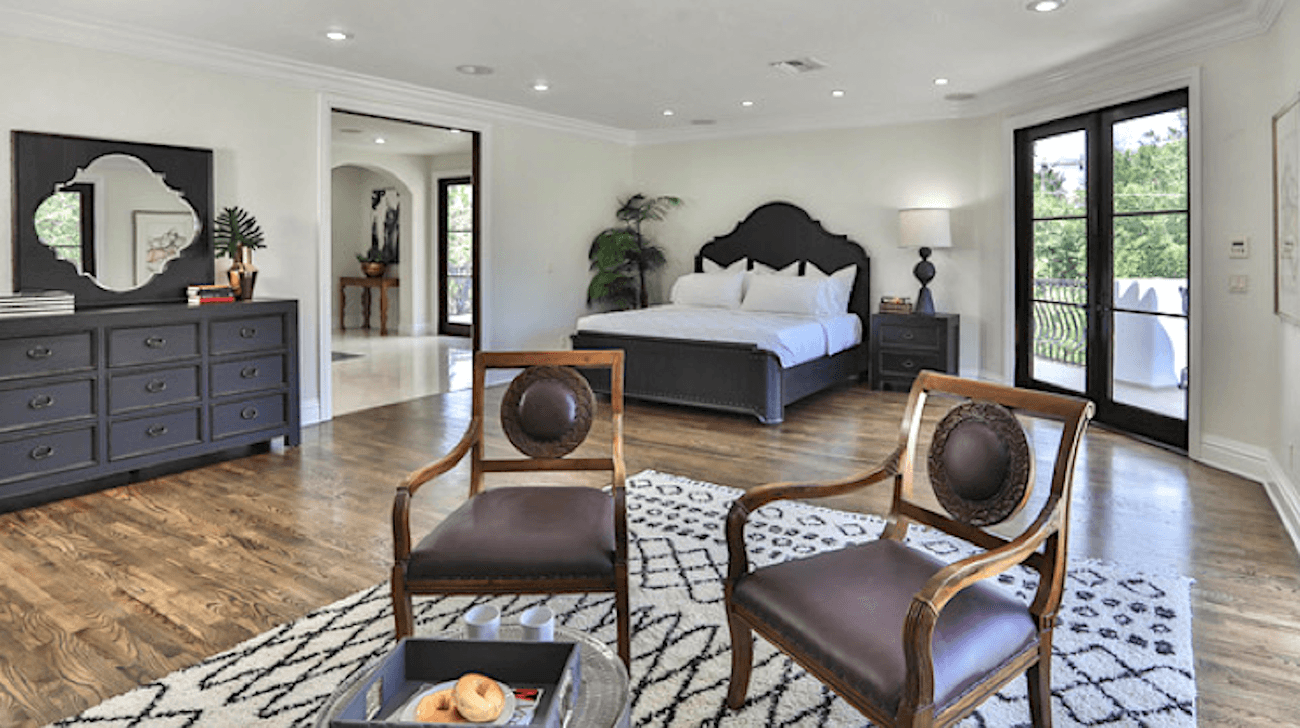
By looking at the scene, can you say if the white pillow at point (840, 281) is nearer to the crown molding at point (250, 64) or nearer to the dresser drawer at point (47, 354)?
the crown molding at point (250, 64)

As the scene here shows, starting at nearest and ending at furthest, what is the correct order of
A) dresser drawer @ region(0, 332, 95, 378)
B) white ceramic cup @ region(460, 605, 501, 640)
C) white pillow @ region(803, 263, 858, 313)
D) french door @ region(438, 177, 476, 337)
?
white ceramic cup @ region(460, 605, 501, 640) < dresser drawer @ region(0, 332, 95, 378) < white pillow @ region(803, 263, 858, 313) < french door @ region(438, 177, 476, 337)

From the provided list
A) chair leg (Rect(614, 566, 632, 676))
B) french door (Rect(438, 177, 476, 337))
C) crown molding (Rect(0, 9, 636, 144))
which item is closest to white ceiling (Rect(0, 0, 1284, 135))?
crown molding (Rect(0, 9, 636, 144))

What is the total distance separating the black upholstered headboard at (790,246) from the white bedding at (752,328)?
0.40 metres

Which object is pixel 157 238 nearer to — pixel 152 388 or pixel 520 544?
pixel 152 388

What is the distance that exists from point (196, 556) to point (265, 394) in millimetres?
1801

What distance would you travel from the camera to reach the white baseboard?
350 cm

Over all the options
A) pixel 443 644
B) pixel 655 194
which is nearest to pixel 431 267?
pixel 655 194

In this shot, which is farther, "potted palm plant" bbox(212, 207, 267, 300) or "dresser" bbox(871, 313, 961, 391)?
"dresser" bbox(871, 313, 961, 391)

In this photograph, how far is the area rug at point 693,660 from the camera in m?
2.04

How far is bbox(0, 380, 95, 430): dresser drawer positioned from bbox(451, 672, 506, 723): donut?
3551mm

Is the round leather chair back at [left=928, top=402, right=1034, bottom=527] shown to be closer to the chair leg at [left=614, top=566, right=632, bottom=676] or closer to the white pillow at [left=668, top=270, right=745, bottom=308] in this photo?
the chair leg at [left=614, top=566, right=632, bottom=676]

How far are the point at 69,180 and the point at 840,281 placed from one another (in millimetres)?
5675

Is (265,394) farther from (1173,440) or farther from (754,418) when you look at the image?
(1173,440)

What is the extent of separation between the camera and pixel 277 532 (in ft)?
11.3
